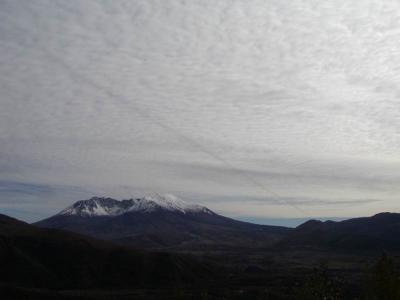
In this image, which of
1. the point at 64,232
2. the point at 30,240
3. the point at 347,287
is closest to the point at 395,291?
the point at 347,287

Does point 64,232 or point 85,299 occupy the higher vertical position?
point 64,232

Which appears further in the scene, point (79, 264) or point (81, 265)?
point (79, 264)

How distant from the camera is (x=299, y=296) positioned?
38875 millimetres

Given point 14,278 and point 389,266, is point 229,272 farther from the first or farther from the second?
point 389,266

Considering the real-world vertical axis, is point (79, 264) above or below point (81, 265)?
above

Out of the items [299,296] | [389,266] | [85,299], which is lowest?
[85,299]

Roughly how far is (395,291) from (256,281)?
330 ft

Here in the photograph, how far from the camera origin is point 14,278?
119250 mm

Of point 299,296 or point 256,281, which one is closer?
point 299,296

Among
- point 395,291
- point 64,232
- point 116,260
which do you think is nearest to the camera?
point 395,291

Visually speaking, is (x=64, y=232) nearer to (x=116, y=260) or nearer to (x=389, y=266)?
(x=116, y=260)

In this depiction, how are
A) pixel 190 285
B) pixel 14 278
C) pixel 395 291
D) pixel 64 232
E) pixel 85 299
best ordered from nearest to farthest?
pixel 395 291 → pixel 85 299 → pixel 14 278 → pixel 190 285 → pixel 64 232

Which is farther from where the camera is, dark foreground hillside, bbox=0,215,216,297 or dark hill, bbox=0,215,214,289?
dark hill, bbox=0,215,214,289

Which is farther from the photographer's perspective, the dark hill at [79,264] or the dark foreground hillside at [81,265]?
the dark hill at [79,264]
